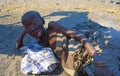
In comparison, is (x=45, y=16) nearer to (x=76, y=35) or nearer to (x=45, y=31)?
(x=45, y=31)

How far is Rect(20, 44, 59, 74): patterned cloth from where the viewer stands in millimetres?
4422

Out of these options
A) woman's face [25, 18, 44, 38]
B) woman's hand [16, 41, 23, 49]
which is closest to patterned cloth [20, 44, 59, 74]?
woman's face [25, 18, 44, 38]

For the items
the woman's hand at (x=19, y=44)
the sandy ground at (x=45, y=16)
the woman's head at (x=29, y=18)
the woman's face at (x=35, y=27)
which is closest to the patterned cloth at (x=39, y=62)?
the sandy ground at (x=45, y=16)

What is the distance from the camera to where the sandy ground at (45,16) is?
4.97 m

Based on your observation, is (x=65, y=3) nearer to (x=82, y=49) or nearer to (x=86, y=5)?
(x=86, y=5)

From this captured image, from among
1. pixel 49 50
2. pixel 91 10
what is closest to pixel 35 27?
pixel 49 50

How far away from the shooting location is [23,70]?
Result: 4.50 meters

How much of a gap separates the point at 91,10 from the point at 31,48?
4296 millimetres

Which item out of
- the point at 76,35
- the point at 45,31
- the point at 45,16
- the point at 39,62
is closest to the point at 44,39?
the point at 45,31

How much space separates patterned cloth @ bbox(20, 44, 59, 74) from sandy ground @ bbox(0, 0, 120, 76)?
106 millimetres

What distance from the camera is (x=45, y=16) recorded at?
304 inches

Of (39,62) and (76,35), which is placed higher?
(76,35)

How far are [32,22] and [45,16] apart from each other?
10.7ft

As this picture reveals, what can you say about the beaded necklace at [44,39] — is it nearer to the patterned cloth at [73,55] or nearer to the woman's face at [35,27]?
the woman's face at [35,27]
